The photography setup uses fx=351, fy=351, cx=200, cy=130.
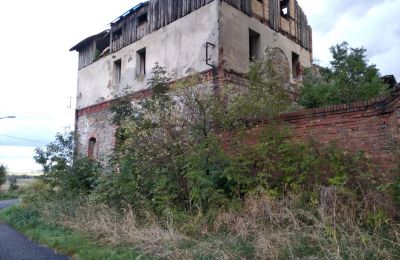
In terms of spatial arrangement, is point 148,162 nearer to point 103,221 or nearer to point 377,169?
point 103,221

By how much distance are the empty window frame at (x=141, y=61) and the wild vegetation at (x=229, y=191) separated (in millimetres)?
5252

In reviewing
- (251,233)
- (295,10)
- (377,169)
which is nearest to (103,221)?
(251,233)

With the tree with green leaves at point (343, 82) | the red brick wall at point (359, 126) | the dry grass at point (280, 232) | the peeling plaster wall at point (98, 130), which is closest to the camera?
the dry grass at point (280, 232)

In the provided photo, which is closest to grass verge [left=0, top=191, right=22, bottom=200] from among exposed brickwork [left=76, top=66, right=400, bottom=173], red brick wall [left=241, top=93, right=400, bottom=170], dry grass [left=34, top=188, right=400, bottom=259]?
dry grass [left=34, top=188, right=400, bottom=259]

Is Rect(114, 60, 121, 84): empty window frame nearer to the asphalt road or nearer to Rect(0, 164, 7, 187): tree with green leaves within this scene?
the asphalt road

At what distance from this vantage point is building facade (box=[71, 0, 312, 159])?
506 inches

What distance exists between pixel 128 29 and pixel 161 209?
1163 centimetres

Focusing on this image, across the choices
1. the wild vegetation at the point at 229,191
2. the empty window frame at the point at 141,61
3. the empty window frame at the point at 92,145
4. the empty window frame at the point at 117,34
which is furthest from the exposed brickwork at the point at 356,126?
the empty window frame at the point at 117,34

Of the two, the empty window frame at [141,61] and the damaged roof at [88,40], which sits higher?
the damaged roof at [88,40]

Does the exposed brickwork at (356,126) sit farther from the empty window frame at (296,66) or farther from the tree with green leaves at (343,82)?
the empty window frame at (296,66)

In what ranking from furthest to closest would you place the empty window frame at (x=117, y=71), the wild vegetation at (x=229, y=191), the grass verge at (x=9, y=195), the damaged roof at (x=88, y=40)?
the grass verge at (x=9, y=195) → the damaged roof at (x=88, y=40) → the empty window frame at (x=117, y=71) → the wild vegetation at (x=229, y=191)

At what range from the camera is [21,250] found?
24.4 feet

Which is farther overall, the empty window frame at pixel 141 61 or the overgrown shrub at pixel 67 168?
the empty window frame at pixel 141 61

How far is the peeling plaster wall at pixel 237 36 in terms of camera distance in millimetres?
12719
